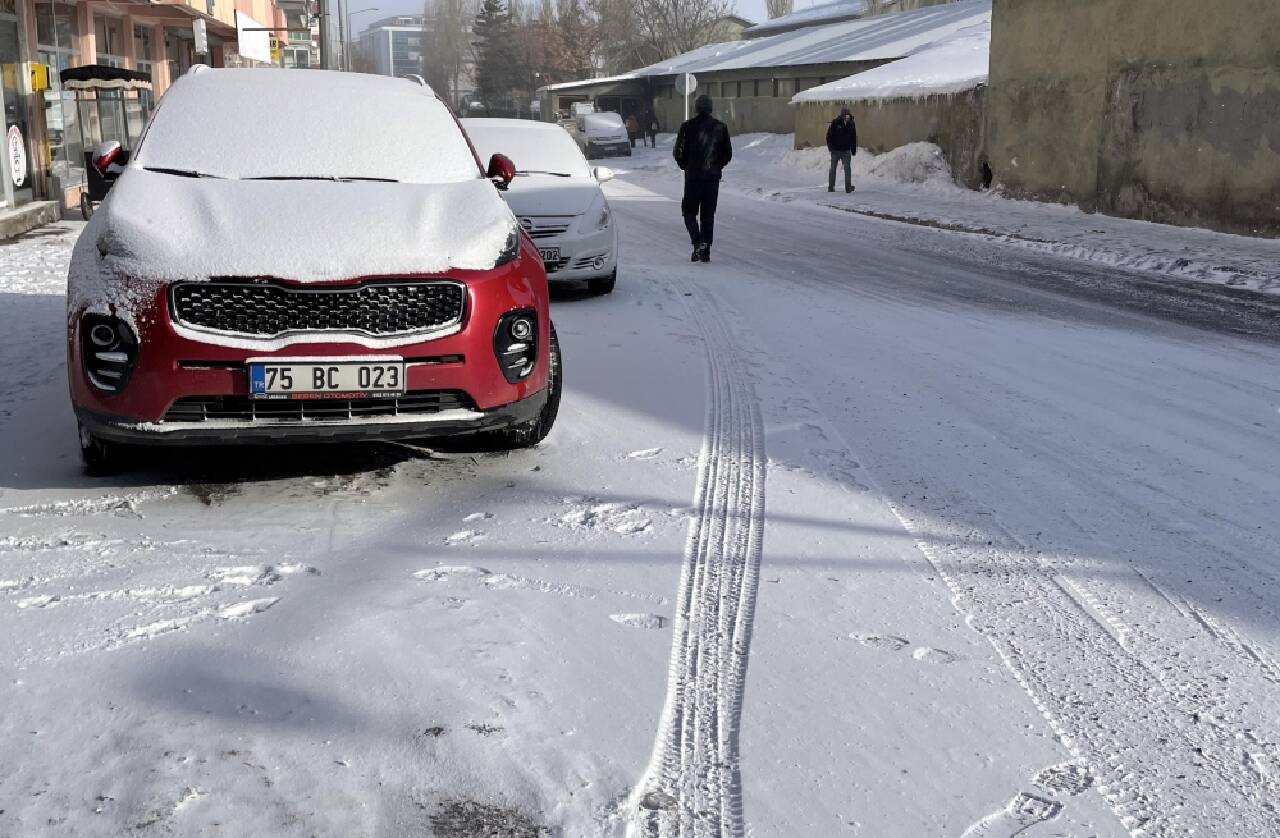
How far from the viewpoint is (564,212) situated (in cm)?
1063

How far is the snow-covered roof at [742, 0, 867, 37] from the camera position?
73.2m

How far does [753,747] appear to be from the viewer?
115 inches

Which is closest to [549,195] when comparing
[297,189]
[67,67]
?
[297,189]

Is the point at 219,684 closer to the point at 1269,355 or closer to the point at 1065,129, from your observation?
the point at 1269,355

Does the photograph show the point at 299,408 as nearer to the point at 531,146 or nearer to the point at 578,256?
the point at 578,256

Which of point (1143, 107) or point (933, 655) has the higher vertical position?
point (1143, 107)

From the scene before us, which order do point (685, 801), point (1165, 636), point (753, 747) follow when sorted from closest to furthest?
point (685, 801) < point (753, 747) < point (1165, 636)

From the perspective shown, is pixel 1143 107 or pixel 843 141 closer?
pixel 1143 107

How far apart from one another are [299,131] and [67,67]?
18945 mm

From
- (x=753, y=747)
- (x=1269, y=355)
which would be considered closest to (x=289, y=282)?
(x=753, y=747)

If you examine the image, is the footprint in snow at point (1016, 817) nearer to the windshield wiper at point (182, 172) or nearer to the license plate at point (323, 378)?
the license plate at point (323, 378)

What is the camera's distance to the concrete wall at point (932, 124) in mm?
24641

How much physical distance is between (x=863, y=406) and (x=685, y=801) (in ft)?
12.9

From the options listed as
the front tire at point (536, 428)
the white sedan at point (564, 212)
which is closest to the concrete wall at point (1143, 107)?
the white sedan at point (564, 212)
